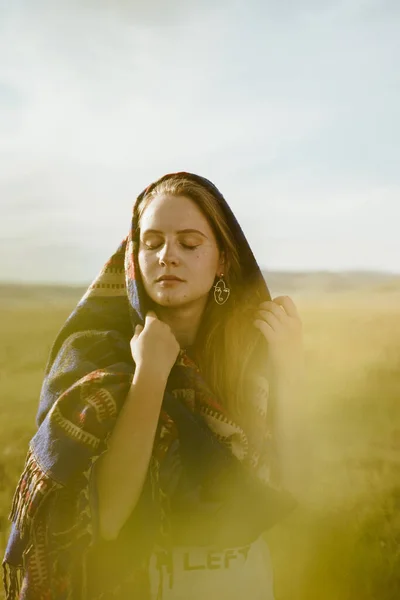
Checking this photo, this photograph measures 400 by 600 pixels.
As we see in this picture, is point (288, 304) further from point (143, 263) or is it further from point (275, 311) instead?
point (143, 263)

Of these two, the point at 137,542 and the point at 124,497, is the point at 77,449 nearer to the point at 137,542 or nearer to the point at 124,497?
the point at 124,497

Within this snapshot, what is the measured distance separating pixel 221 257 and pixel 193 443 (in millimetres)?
795

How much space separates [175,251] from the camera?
2.81m

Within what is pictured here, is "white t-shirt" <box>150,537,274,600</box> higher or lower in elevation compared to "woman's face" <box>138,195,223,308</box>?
lower

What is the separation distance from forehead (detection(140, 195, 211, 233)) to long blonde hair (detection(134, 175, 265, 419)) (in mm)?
39

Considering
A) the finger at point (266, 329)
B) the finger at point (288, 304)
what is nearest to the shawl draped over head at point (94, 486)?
the finger at point (266, 329)

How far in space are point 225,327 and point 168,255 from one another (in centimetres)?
44

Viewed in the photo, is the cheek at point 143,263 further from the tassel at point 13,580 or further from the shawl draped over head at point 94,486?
the tassel at point 13,580

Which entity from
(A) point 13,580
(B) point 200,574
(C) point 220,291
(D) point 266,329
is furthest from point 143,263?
(A) point 13,580

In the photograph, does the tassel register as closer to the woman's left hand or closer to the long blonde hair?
the long blonde hair

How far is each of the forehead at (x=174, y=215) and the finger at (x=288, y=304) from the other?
1.61 feet

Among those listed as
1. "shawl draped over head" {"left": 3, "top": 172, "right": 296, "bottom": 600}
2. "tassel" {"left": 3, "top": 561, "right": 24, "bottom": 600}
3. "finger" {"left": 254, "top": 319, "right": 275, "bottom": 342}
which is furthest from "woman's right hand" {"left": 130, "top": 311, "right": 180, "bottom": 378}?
"tassel" {"left": 3, "top": 561, "right": 24, "bottom": 600}

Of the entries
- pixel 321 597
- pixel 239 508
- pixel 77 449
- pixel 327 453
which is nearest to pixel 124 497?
pixel 77 449

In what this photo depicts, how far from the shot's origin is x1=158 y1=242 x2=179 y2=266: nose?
279 centimetres
